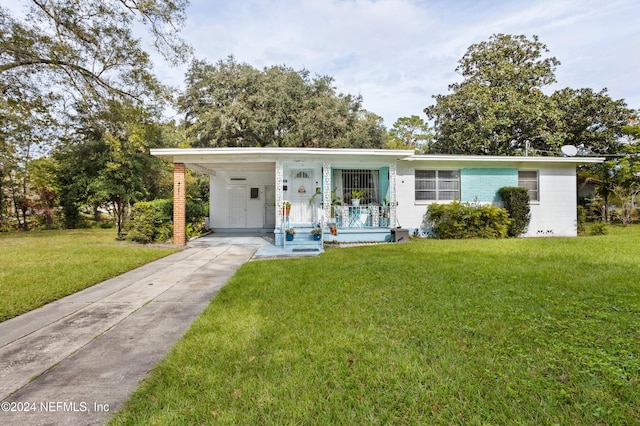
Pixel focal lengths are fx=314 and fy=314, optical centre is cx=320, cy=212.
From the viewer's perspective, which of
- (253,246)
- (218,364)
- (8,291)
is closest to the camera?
(218,364)

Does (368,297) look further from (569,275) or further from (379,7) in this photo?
(379,7)

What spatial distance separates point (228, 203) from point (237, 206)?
429 mm

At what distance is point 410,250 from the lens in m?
7.89

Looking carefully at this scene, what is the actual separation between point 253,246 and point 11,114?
37.7ft

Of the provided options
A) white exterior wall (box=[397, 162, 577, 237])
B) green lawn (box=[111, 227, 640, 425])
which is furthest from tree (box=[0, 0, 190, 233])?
white exterior wall (box=[397, 162, 577, 237])

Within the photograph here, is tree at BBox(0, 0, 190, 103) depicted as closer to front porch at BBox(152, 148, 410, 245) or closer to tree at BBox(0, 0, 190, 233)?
tree at BBox(0, 0, 190, 233)

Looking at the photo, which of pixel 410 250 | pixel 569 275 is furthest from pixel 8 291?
pixel 569 275

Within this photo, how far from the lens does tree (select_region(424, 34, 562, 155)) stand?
1752cm

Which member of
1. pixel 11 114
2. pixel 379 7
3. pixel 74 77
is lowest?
→ pixel 11 114

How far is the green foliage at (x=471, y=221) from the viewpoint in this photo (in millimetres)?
10672

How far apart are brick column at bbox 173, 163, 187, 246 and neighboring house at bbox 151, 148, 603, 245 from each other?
30 millimetres

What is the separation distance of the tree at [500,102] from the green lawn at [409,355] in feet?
50.0

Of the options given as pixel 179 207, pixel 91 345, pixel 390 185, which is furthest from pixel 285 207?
pixel 91 345

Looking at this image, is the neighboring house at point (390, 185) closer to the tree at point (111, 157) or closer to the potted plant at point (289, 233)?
the potted plant at point (289, 233)
